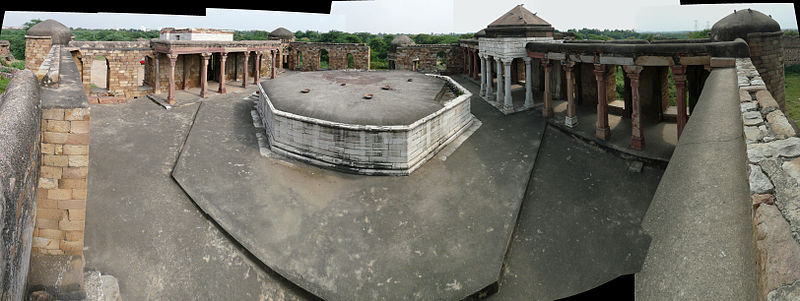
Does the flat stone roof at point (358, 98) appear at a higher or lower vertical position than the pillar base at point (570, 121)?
higher

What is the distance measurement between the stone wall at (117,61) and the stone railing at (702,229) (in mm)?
18343

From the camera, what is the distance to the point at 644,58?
920 centimetres

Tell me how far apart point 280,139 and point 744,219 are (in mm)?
9843

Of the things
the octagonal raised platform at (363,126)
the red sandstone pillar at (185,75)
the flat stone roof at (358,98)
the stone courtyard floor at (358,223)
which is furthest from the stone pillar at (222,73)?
the stone courtyard floor at (358,223)

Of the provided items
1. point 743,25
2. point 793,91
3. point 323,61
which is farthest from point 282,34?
point 793,91

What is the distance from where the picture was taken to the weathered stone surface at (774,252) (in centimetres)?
83

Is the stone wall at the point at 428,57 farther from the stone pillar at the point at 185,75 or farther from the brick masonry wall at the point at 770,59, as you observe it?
the brick masonry wall at the point at 770,59

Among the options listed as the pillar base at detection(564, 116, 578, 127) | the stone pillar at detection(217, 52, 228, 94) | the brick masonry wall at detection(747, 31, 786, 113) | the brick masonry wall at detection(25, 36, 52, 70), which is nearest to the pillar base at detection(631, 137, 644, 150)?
the pillar base at detection(564, 116, 578, 127)

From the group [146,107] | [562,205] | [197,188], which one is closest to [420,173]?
[562,205]

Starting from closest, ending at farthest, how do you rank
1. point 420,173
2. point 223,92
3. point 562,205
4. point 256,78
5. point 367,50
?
point 562,205 → point 420,173 → point 223,92 → point 256,78 → point 367,50

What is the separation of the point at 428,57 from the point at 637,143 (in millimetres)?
17976

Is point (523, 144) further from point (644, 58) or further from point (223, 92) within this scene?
point (223, 92)

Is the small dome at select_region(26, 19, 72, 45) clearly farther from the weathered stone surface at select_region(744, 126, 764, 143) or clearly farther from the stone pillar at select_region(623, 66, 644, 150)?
the weathered stone surface at select_region(744, 126, 764, 143)

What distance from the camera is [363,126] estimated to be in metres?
9.03
